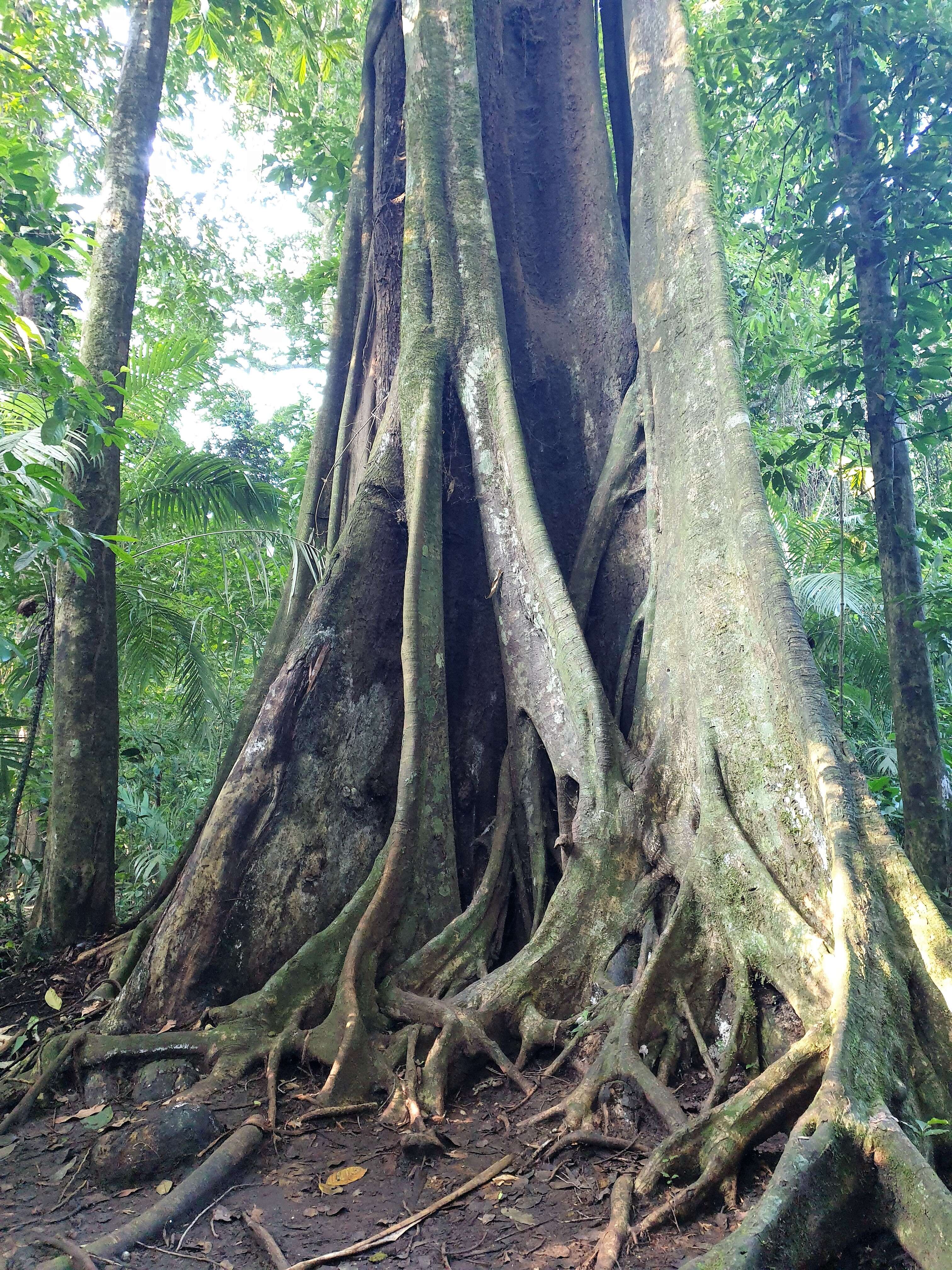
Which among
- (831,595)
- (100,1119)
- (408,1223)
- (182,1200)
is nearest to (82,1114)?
(100,1119)

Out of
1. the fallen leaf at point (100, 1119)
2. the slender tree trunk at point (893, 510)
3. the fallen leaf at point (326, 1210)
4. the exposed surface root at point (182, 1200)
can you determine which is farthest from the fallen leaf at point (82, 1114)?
the slender tree trunk at point (893, 510)

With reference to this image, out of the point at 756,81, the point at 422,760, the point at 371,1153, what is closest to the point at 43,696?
the point at 422,760

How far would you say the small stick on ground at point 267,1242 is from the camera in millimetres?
2080

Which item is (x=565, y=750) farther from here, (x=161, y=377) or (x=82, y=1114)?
(x=161, y=377)

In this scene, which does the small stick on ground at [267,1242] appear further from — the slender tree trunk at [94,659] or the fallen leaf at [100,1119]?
the slender tree trunk at [94,659]

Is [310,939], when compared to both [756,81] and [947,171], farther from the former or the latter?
[756,81]

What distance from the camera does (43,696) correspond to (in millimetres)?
4836

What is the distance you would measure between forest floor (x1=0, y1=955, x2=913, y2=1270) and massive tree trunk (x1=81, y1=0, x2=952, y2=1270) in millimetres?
103

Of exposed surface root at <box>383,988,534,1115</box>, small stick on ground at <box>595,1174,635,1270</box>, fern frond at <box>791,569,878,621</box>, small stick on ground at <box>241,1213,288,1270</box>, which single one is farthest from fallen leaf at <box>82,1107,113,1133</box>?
fern frond at <box>791,569,878,621</box>

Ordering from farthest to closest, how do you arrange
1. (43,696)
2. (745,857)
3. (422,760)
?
(43,696), (422,760), (745,857)

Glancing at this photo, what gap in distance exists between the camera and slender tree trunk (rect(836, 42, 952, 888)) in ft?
13.7

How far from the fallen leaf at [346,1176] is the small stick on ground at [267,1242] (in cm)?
23

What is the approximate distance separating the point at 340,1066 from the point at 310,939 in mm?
637

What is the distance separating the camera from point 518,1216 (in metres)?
2.16
